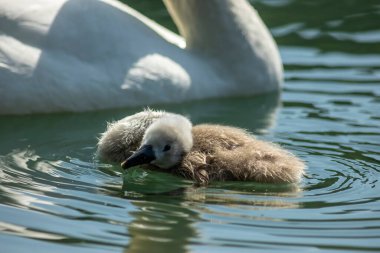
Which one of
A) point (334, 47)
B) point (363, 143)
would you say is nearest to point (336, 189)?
point (363, 143)

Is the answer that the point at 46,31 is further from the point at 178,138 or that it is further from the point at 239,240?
the point at 239,240

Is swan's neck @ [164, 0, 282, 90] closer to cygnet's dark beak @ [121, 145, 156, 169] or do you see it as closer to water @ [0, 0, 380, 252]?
water @ [0, 0, 380, 252]

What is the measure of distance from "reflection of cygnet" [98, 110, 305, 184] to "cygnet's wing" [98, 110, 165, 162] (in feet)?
0.54

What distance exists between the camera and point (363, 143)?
6820 mm

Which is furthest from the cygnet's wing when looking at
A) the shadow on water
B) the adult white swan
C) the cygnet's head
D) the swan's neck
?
the swan's neck

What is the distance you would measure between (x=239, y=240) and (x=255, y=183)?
3.06 ft

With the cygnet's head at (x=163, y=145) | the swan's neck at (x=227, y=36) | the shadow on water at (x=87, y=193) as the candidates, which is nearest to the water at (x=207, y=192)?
the shadow on water at (x=87, y=193)

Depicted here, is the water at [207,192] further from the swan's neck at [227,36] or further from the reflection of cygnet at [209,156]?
the swan's neck at [227,36]

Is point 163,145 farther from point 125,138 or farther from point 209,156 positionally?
point 125,138

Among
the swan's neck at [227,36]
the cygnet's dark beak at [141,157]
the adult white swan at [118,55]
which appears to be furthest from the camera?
the swan's neck at [227,36]

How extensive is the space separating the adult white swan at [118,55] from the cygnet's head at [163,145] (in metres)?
1.91

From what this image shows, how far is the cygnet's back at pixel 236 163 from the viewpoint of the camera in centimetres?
570

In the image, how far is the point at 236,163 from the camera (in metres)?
5.71

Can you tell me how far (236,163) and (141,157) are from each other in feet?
1.65
